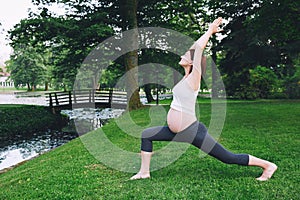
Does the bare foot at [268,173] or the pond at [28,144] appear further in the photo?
the pond at [28,144]

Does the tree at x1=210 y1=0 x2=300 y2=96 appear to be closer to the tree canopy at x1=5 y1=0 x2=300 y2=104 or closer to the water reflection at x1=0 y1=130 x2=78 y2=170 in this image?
the tree canopy at x1=5 y1=0 x2=300 y2=104

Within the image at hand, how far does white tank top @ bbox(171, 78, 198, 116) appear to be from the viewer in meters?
4.00

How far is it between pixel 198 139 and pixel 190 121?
0.29 m

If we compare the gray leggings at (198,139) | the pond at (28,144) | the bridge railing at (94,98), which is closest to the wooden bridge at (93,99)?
the bridge railing at (94,98)

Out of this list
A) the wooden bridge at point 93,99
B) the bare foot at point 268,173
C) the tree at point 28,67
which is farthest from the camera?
the tree at point 28,67

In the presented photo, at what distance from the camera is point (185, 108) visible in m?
4.05

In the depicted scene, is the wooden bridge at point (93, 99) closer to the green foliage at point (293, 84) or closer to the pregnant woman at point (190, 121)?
the green foliage at point (293, 84)

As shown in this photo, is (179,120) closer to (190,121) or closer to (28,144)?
(190,121)

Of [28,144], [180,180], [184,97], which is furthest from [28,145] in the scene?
[184,97]

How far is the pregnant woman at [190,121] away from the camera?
13.1 ft

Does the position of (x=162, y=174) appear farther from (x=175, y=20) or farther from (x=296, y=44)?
(x=175, y=20)

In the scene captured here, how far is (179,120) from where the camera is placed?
406cm

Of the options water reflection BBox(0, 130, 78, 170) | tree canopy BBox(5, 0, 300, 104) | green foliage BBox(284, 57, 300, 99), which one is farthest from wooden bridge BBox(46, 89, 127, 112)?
green foliage BBox(284, 57, 300, 99)

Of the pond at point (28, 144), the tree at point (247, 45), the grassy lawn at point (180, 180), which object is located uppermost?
the tree at point (247, 45)
